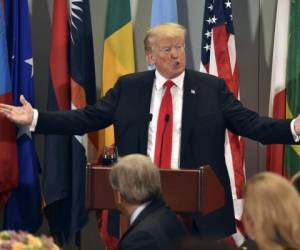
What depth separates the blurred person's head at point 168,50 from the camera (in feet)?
14.4

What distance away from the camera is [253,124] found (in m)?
4.41

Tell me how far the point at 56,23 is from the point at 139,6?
0.83m

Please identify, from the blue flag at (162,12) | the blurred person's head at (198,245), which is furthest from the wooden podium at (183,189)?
the blue flag at (162,12)

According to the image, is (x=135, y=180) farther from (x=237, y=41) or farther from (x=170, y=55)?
(x=237, y=41)

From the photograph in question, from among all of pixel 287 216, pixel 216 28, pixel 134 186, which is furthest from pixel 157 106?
pixel 287 216

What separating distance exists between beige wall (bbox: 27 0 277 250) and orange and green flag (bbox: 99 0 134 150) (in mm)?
260

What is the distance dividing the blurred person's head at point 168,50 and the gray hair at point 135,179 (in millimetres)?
1188

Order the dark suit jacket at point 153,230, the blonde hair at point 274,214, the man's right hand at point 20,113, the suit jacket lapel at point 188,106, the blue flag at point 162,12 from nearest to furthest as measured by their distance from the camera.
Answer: the blonde hair at point 274,214, the dark suit jacket at point 153,230, the suit jacket lapel at point 188,106, the man's right hand at point 20,113, the blue flag at point 162,12

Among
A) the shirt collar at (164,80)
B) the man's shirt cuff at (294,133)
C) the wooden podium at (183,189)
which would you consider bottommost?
the wooden podium at (183,189)

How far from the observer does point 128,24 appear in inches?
231

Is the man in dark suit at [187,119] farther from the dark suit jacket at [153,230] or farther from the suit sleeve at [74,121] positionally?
the dark suit jacket at [153,230]

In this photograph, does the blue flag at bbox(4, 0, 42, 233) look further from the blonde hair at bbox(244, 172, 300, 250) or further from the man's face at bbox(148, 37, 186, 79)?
the blonde hair at bbox(244, 172, 300, 250)

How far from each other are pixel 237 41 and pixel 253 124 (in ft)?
5.97

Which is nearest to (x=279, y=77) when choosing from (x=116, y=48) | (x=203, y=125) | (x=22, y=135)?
(x=116, y=48)
